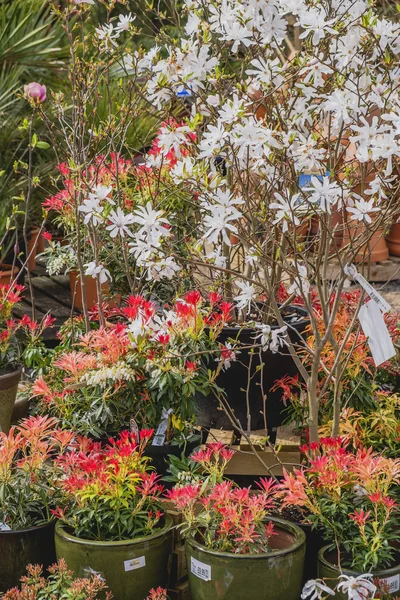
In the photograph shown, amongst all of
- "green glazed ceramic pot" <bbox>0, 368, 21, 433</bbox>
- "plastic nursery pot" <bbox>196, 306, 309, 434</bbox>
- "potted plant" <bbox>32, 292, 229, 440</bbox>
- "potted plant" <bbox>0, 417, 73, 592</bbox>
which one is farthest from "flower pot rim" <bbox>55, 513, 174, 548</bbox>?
"green glazed ceramic pot" <bbox>0, 368, 21, 433</bbox>

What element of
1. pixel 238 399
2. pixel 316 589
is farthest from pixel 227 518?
pixel 238 399

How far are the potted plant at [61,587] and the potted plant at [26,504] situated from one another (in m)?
0.20

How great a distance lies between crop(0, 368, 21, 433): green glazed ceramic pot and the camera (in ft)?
12.0

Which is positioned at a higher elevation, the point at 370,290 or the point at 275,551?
the point at 370,290

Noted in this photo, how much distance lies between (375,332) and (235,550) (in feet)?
2.54

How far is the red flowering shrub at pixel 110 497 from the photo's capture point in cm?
262

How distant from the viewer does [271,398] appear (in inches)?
135

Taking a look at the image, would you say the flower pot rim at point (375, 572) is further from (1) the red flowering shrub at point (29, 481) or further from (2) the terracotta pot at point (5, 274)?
(2) the terracotta pot at point (5, 274)

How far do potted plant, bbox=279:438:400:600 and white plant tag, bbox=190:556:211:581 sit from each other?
0.31m

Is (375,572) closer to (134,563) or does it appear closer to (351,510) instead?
(351,510)

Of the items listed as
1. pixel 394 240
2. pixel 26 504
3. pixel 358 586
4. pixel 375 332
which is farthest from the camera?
pixel 394 240

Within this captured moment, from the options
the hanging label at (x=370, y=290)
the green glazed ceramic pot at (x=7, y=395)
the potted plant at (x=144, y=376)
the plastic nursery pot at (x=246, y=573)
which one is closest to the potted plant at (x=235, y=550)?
the plastic nursery pot at (x=246, y=573)

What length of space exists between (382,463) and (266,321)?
3.36ft

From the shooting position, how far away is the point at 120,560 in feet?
8.43
